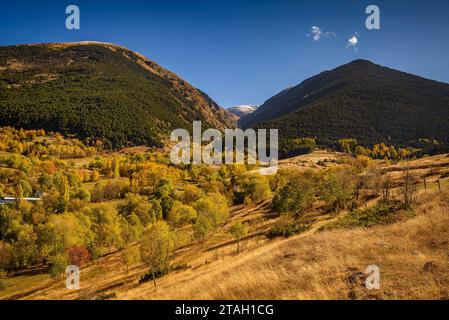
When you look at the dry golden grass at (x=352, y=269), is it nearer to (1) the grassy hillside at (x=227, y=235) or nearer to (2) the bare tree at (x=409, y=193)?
(1) the grassy hillside at (x=227, y=235)

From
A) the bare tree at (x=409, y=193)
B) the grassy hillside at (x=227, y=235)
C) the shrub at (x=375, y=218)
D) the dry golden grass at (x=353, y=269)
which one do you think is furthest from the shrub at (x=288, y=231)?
the dry golden grass at (x=353, y=269)

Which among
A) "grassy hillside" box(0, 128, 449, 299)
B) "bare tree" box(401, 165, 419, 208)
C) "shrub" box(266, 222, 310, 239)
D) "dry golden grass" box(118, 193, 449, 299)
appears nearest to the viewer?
"dry golden grass" box(118, 193, 449, 299)

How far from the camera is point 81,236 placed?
6900cm

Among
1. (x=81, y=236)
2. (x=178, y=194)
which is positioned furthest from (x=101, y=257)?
(x=178, y=194)

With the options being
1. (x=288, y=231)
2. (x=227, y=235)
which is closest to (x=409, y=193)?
(x=288, y=231)

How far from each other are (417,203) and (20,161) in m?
154

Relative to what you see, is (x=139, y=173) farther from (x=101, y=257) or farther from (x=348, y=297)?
(x=348, y=297)

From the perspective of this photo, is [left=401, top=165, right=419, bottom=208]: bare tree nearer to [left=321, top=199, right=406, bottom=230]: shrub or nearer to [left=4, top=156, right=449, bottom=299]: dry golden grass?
[left=321, top=199, right=406, bottom=230]: shrub

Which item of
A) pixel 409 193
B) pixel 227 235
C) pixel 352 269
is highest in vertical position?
pixel 409 193

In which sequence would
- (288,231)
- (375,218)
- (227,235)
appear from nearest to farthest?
(375,218) → (288,231) → (227,235)

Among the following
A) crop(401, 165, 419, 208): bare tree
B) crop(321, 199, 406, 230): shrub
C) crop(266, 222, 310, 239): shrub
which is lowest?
crop(266, 222, 310, 239): shrub

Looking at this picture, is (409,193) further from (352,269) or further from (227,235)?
(227,235)

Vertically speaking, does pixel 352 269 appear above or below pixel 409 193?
below

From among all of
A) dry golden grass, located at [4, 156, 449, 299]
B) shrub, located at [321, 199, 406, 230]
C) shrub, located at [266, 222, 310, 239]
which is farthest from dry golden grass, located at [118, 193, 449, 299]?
shrub, located at [266, 222, 310, 239]
